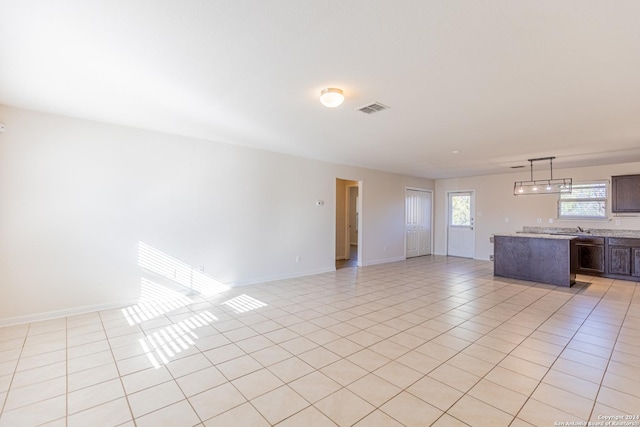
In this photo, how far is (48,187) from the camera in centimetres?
352

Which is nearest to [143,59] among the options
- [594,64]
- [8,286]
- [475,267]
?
[8,286]

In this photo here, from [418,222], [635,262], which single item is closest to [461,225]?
[418,222]

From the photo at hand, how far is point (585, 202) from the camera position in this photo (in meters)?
6.72

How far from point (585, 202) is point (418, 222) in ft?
12.6

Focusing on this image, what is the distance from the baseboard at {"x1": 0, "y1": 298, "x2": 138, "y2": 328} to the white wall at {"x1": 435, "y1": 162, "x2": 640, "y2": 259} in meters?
8.42

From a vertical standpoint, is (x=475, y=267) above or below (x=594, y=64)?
below

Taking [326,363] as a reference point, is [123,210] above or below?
above

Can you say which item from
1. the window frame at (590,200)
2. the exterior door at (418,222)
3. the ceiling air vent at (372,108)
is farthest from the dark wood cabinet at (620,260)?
the ceiling air vent at (372,108)

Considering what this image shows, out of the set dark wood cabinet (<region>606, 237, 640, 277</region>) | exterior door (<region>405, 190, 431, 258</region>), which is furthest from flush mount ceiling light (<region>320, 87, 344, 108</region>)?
dark wood cabinet (<region>606, 237, 640, 277</region>)

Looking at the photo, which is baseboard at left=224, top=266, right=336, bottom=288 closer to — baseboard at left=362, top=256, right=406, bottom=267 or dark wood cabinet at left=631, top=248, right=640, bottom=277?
baseboard at left=362, top=256, right=406, bottom=267

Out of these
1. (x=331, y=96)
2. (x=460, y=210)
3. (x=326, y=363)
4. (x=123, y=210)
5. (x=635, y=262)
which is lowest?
(x=326, y=363)

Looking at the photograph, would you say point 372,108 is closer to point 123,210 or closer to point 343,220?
point 123,210

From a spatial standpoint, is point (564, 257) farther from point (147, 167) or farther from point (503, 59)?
point (147, 167)

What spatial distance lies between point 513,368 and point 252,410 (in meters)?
2.17
